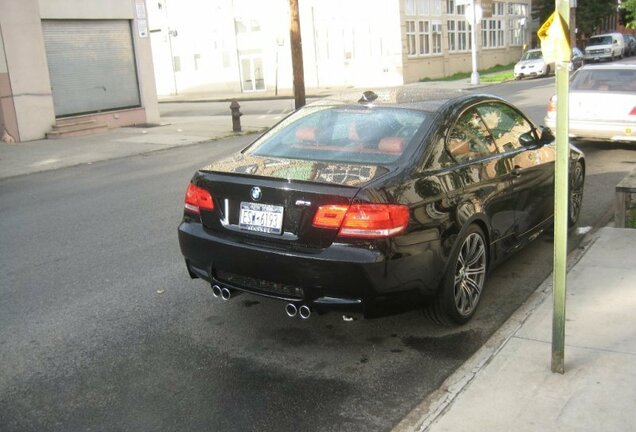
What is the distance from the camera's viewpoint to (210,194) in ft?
14.8

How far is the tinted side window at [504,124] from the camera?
17.5ft

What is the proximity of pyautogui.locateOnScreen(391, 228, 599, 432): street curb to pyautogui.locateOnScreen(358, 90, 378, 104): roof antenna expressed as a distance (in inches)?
76.2

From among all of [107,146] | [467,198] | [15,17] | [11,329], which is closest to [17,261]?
[11,329]

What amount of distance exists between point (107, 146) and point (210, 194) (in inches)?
502

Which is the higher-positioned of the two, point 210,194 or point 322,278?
point 210,194

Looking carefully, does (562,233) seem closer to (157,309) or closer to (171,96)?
(157,309)

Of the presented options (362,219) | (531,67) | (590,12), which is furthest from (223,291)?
(590,12)

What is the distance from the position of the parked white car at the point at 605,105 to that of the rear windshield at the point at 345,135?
665 centimetres

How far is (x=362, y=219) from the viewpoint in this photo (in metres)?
3.92

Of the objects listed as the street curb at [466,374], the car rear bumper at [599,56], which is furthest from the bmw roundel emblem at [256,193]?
the car rear bumper at [599,56]

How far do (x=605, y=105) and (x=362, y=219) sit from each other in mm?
8284

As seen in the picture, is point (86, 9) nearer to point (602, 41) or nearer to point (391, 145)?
point (391, 145)

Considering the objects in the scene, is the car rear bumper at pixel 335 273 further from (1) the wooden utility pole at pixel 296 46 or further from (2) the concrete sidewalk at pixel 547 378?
(1) the wooden utility pole at pixel 296 46

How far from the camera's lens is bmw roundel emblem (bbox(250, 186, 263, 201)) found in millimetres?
4203
